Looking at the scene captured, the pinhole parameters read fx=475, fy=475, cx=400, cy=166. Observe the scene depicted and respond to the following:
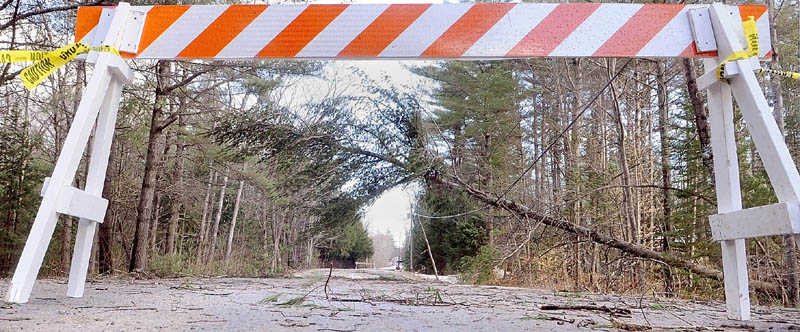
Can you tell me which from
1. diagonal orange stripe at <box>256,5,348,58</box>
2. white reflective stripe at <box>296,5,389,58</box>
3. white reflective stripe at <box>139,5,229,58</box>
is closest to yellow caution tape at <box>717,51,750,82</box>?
white reflective stripe at <box>296,5,389,58</box>

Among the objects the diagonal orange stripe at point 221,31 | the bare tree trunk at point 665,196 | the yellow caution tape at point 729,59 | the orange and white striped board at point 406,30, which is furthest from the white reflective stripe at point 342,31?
the bare tree trunk at point 665,196

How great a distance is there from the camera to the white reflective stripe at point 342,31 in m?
1.74

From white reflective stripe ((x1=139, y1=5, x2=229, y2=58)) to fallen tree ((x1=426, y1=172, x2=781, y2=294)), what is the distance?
3355 mm

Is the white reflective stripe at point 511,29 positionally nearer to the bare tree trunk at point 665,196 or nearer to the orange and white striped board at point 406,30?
the orange and white striped board at point 406,30

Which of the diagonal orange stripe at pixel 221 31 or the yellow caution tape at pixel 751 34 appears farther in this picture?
the diagonal orange stripe at pixel 221 31

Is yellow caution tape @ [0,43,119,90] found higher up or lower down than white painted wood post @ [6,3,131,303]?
higher up

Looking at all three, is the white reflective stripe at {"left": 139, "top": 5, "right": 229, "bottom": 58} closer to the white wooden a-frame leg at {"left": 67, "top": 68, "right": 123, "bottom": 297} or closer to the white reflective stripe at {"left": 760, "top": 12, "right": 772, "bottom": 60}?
the white wooden a-frame leg at {"left": 67, "top": 68, "right": 123, "bottom": 297}

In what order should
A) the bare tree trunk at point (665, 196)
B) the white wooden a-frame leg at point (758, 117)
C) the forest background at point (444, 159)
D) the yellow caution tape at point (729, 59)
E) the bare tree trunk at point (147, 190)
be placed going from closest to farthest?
the white wooden a-frame leg at point (758, 117)
the yellow caution tape at point (729, 59)
the bare tree trunk at point (665, 196)
the forest background at point (444, 159)
the bare tree trunk at point (147, 190)

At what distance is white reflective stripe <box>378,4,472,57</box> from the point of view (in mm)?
1730

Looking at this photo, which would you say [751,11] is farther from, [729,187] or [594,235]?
[594,235]

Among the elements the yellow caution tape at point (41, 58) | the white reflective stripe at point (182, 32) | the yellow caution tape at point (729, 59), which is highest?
the white reflective stripe at point (182, 32)

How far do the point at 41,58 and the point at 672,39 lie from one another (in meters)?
2.19

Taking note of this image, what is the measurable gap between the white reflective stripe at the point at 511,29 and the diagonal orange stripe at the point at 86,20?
136cm

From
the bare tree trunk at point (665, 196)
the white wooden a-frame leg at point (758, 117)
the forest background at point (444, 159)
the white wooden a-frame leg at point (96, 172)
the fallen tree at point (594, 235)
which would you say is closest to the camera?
the white wooden a-frame leg at point (758, 117)
